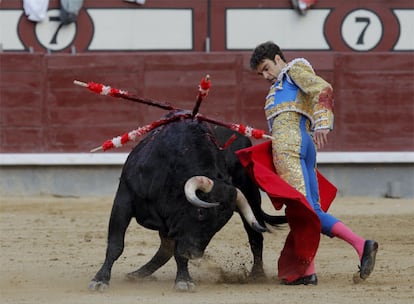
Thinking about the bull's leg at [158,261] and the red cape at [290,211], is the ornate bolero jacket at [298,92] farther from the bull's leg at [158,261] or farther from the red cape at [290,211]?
the bull's leg at [158,261]

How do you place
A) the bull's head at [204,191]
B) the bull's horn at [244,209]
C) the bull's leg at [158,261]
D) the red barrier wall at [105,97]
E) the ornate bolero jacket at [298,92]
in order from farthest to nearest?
the red barrier wall at [105,97] < the bull's leg at [158,261] < the ornate bolero jacket at [298,92] < the bull's horn at [244,209] < the bull's head at [204,191]

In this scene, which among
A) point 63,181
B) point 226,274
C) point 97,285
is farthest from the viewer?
point 63,181

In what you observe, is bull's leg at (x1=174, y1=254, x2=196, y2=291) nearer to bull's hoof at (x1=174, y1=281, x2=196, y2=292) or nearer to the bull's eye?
bull's hoof at (x1=174, y1=281, x2=196, y2=292)

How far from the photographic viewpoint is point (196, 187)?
444cm

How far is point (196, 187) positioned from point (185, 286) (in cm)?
41

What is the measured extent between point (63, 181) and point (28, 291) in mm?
4361

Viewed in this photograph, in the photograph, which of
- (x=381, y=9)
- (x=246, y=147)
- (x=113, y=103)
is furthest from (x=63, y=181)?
(x=246, y=147)

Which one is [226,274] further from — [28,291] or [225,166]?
[28,291]

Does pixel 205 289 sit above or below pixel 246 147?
below

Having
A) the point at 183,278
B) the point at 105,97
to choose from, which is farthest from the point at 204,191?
the point at 105,97

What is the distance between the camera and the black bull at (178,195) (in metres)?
4.45

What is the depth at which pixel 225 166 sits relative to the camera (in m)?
4.73

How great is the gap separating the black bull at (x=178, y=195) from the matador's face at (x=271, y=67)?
32 centimetres

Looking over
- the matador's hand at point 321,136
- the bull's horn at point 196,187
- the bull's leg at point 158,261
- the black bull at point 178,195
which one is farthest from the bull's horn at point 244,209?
the bull's leg at point 158,261
